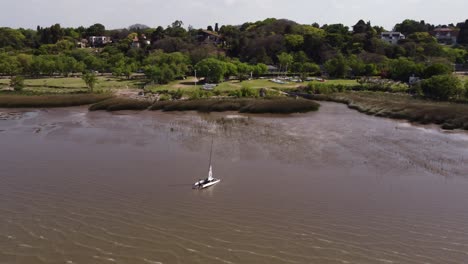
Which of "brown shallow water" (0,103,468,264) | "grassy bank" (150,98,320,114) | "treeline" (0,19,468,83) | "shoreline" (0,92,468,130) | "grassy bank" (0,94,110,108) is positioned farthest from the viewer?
"treeline" (0,19,468,83)

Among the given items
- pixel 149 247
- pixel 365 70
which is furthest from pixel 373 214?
pixel 365 70

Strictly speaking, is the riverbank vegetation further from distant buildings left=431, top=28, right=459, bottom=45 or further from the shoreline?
distant buildings left=431, top=28, right=459, bottom=45

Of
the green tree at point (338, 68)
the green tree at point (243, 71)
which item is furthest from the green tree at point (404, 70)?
the green tree at point (243, 71)

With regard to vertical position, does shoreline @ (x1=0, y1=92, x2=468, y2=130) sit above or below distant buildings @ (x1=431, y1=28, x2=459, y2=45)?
below

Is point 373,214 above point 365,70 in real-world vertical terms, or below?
below

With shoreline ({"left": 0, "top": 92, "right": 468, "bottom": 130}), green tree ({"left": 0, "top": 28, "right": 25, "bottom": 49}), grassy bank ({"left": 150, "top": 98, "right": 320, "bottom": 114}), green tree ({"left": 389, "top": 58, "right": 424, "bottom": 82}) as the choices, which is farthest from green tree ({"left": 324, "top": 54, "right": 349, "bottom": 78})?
green tree ({"left": 0, "top": 28, "right": 25, "bottom": 49})

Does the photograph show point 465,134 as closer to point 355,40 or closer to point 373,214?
point 373,214

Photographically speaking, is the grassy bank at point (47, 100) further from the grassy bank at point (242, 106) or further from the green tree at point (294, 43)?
the green tree at point (294, 43)
